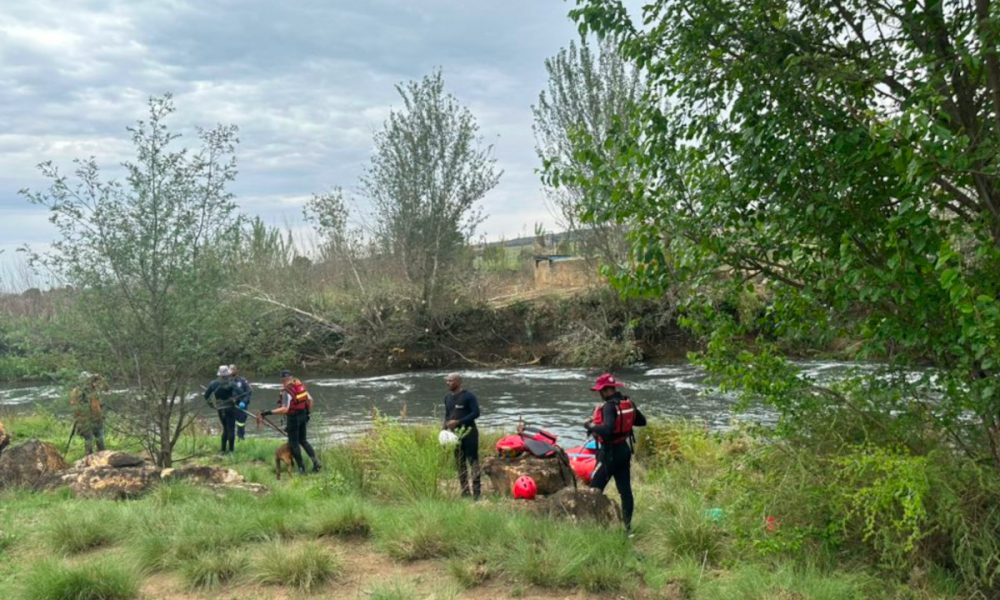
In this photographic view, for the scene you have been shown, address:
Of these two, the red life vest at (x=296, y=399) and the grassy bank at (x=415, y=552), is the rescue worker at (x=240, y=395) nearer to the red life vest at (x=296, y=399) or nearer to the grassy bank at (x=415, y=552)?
the red life vest at (x=296, y=399)

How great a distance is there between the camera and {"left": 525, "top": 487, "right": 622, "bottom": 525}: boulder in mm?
6699

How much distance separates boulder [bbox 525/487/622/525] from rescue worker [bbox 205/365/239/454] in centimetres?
→ 869

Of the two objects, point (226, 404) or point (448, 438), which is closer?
point (448, 438)

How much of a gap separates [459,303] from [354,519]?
27.4 metres

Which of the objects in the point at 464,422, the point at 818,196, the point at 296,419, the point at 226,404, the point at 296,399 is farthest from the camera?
the point at 226,404

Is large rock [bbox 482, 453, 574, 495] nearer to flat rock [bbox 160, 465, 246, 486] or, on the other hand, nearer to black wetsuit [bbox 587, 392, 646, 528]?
black wetsuit [bbox 587, 392, 646, 528]

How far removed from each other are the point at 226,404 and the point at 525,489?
319 inches

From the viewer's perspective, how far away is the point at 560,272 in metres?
36.7

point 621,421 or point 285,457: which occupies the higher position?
point 621,421

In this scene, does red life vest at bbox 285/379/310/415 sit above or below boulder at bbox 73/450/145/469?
above

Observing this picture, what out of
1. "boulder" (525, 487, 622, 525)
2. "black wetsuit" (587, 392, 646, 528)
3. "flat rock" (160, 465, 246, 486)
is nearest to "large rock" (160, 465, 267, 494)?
"flat rock" (160, 465, 246, 486)

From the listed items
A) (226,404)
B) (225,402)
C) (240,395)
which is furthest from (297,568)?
(240,395)

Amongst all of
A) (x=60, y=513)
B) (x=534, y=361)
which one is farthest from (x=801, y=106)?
(x=534, y=361)

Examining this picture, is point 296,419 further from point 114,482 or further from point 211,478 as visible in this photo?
point 114,482
